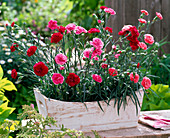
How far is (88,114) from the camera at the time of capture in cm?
121

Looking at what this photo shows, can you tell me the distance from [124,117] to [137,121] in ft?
0.30

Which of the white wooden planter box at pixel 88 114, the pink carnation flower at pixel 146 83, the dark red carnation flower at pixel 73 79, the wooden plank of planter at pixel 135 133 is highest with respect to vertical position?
the dark red carnation flower at pixel 73 79

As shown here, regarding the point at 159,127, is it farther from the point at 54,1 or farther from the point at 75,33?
the point at 54,1

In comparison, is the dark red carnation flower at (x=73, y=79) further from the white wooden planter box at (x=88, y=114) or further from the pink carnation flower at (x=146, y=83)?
the pink carnation flower at (x=146, y=83)

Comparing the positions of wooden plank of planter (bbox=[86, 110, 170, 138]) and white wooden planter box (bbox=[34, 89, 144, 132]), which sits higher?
white wooden planter box (bbox=[34, 89, 144, 132])

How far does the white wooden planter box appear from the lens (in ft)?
3.81

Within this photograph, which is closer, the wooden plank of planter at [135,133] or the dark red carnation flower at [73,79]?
the dark red carnation flower at [73,79]

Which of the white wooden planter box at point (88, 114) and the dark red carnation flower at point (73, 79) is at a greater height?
Answer: the dark red carnation flower at point (73, 79)

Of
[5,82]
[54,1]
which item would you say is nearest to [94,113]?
[5,82]

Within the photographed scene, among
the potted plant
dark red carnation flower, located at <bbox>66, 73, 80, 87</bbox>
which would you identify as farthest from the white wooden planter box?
dark red carnation flower, located at <bbox>66, 73, 80, 87</bbox>

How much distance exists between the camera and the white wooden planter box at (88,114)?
3.81ft

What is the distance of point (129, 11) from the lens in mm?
2676

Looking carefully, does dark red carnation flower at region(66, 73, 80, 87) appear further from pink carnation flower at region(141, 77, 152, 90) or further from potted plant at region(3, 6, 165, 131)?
pink carnation flower at region(141, 77, 152, 90)

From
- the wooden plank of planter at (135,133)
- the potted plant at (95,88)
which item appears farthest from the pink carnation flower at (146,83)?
the wooden plank of planter at (135,133)
